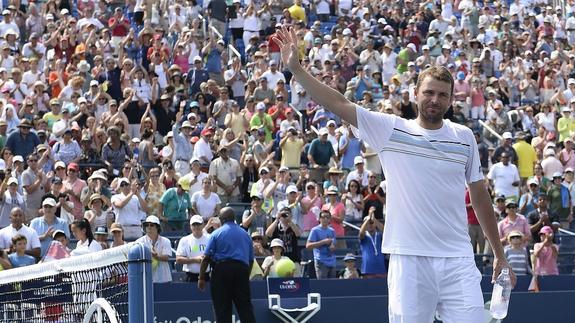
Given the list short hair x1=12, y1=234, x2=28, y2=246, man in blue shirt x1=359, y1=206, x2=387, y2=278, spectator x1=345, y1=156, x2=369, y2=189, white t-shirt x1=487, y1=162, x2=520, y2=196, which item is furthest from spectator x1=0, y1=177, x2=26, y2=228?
white t-shirt x1=487, y1=162, x2=520, y2=196

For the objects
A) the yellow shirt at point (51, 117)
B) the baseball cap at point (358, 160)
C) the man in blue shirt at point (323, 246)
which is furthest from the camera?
the baseball cap at point (358, 160)

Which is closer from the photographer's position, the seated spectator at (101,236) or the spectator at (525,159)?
the seated spectator at (101,236)

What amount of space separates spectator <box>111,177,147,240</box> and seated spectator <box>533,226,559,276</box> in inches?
221

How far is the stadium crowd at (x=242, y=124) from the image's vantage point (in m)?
17.7

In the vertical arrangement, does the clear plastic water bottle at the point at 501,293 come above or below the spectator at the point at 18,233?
below

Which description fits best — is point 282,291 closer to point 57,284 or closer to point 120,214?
point 120,214

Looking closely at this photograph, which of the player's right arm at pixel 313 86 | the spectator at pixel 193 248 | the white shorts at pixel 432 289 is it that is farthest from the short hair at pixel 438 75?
the spectator at pixel 193 248

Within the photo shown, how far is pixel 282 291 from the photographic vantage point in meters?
16.3

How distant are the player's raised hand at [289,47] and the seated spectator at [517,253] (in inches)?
483

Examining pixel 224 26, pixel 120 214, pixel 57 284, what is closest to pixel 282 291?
pixel 120 214

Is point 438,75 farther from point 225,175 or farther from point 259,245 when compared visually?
point 225,175

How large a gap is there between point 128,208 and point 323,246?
2648 mm

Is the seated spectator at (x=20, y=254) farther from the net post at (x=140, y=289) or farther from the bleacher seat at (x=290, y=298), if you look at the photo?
the net post at (x=140, y=289)

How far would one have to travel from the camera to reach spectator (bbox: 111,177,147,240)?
17.4m
